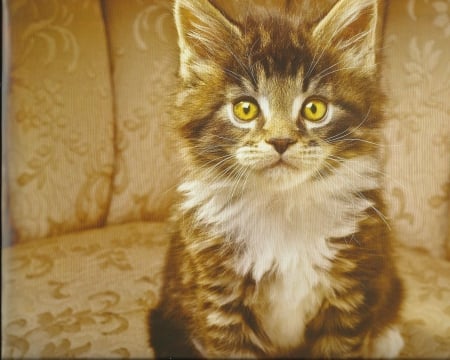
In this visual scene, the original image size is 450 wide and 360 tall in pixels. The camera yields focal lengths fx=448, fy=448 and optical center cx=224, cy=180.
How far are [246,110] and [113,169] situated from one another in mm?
298

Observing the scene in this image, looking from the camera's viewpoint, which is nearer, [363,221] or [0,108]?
[363,221]

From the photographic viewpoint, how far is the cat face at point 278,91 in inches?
25.2

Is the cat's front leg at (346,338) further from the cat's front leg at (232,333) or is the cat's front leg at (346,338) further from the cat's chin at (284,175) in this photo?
the cat's chin at (284,175)

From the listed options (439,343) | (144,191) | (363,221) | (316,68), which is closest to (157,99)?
(144,191)

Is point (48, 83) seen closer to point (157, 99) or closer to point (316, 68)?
point (157, 99)

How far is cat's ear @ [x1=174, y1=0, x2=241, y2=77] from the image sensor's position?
0.67 metres

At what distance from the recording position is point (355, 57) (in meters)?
0.67

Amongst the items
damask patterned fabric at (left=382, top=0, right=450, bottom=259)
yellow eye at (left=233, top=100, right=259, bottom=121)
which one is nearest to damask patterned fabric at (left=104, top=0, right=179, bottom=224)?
yellow eye at (left=233, top=100, right=259, bottom=121)

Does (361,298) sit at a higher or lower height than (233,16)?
lower

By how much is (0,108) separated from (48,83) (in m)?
0.10

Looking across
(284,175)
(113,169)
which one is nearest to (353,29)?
(284,175)

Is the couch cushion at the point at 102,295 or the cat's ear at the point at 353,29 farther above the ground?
the cat's ear at the point at 353,29

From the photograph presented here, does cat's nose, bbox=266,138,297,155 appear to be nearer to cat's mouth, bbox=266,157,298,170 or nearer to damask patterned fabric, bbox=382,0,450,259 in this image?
cat's mouth, bbox=266,157,298,170

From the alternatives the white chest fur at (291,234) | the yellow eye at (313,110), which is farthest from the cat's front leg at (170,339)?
the yellow eye at (313,110)
